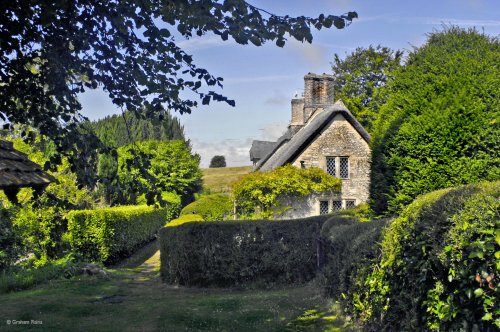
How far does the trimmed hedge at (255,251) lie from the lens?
59.6 ft

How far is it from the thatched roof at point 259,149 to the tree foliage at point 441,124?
44519mm

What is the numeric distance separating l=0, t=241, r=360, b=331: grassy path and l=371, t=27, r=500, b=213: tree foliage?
3.11m

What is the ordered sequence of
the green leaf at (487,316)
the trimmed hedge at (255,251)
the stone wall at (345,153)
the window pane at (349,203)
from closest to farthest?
the green leaf at (487,316) → the trimmed hedge at (255,251) → the stone wall at (345,153) → the window pane at (349,203)

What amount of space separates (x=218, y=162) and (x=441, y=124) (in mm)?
112064

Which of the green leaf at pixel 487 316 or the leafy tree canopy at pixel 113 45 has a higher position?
the leafy tree canopy at pixel 113 45

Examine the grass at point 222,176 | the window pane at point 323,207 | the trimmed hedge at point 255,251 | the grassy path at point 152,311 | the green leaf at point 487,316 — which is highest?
the grass at point 222,176

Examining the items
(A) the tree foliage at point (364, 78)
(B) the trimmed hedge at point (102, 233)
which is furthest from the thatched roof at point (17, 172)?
(A) the tree foliage at point (364, 78)

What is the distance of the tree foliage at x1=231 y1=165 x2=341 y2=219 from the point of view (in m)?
29.9

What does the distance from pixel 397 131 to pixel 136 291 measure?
411 inches

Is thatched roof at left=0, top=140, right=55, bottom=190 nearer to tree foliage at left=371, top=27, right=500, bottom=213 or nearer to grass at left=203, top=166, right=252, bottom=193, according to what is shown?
tree foliage at left=371, top=27, right=500, bottom=213

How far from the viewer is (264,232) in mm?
18281

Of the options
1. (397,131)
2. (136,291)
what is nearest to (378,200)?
(397,131)

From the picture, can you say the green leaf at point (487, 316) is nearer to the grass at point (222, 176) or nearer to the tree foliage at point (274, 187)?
the tree foliage at point (274, 187)

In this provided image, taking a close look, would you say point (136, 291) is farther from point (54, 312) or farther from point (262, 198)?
point (262, 198)
